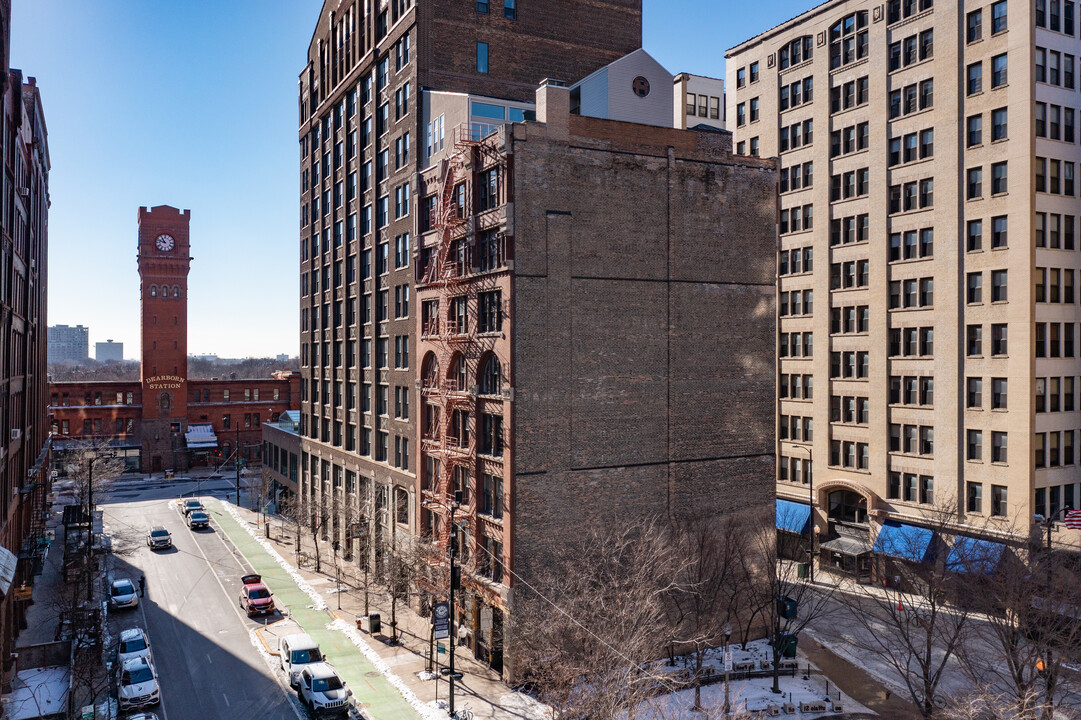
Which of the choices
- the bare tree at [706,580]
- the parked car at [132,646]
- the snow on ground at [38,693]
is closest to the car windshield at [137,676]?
the snow on ground at [38,693]

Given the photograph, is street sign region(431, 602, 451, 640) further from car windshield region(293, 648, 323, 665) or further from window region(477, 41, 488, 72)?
window region(477, 41, 488, 72)

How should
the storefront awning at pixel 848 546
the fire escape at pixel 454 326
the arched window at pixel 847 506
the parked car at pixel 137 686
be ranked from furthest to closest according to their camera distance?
1. the arched window at pixel 847 506
2. the storefront awning at pixel 848 546
3. the fire escape at pixel 454 326
4. the parked car at pixel 137 686

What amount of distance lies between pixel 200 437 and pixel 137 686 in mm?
78976

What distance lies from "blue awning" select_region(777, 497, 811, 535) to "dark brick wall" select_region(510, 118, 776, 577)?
15.2 meters

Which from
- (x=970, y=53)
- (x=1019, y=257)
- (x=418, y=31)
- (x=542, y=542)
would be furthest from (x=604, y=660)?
(x=970, y=53)

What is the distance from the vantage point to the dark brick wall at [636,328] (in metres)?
36.1

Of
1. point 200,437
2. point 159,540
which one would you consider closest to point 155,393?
point 200,437

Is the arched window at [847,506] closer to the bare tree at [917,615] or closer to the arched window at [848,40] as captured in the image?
the bare tree at [917,615]

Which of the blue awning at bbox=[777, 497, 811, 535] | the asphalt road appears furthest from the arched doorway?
the asphalt road

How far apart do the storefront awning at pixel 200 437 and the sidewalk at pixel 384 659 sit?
177 feet

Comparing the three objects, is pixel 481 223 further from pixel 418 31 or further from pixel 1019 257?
pixel 1019 257

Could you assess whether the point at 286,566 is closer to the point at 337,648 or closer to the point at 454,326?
the point at 337,648

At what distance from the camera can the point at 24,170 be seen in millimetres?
47594

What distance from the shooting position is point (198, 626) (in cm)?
4353
